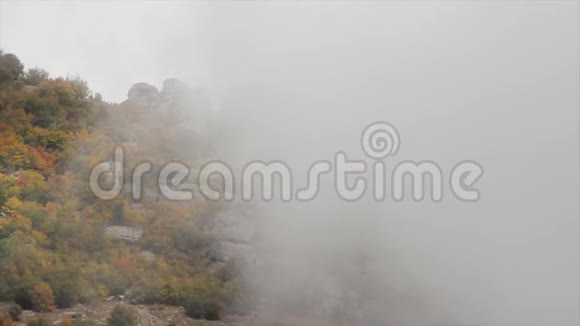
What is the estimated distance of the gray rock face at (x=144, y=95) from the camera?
39.5 meters

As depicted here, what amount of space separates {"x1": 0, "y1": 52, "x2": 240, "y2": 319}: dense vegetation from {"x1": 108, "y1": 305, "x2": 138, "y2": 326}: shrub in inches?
68.4

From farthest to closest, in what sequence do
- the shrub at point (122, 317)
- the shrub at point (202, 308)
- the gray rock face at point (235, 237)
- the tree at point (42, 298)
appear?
the gray rock face at point (235, 237) < the shrub at point (202, 308) < the tree at point (42, 298) < the shrub at point (122, 317)

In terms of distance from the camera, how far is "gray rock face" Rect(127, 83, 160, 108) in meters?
39.5

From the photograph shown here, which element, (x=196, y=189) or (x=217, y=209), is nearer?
(x=217, y=209)

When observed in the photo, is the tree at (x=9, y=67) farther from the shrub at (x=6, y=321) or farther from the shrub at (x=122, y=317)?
the shrub at (x=122, y=317)

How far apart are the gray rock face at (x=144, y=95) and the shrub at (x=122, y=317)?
72.2ft

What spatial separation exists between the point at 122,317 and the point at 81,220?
20.8 feet

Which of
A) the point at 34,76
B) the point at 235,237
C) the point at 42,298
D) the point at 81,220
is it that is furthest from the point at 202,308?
the point at 34,76

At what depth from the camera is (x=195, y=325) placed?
19.4 meters

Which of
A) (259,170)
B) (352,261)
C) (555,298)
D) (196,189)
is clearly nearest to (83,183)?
(196,189)

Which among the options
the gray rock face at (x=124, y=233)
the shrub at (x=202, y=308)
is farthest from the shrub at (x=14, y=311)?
the gray rock face at (x=124, y=233)

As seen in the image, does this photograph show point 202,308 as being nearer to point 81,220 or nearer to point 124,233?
point 124,233

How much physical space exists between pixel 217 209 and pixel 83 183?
15.5 ft

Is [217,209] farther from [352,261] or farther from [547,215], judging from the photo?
[547,215]
